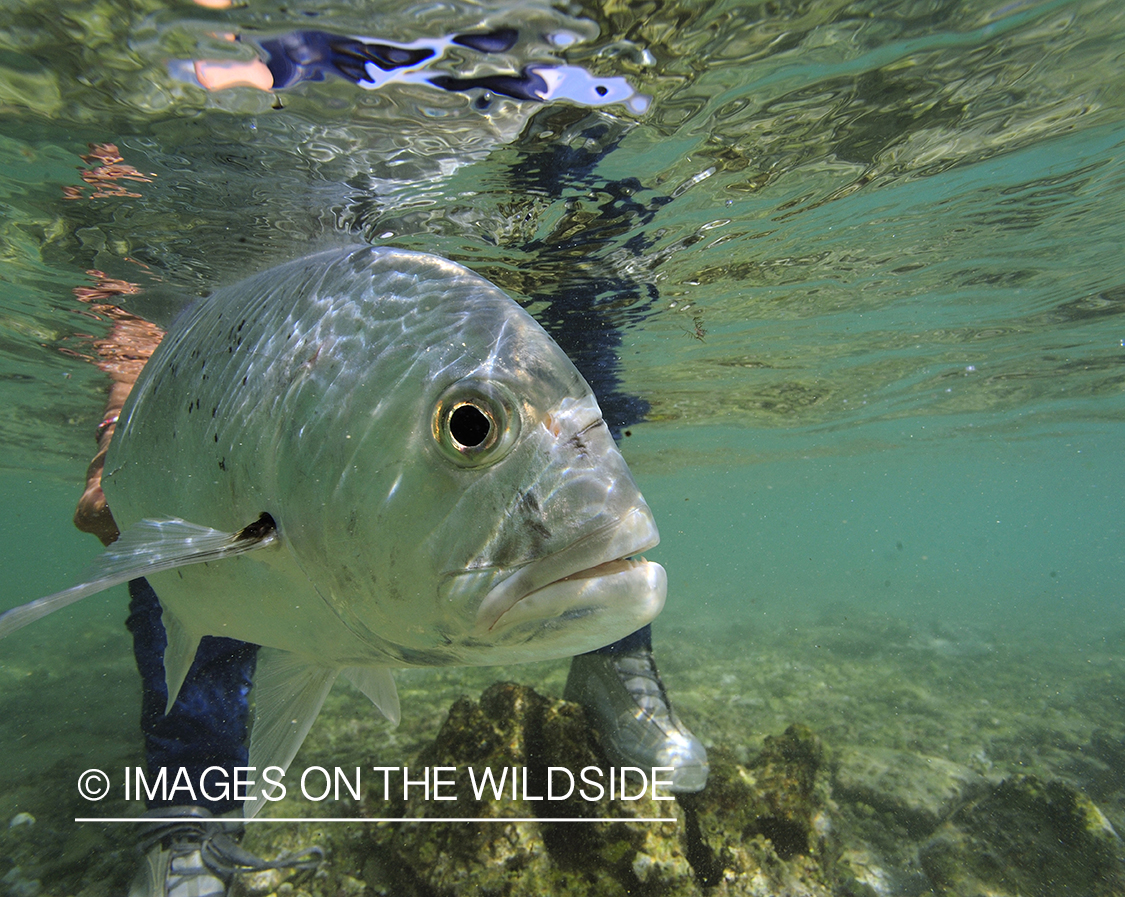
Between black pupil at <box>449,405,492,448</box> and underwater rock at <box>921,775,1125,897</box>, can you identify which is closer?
black pupil at <box>449,405,492,448</box>

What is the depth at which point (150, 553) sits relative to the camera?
176cm

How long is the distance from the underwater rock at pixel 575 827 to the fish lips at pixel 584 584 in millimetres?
4064

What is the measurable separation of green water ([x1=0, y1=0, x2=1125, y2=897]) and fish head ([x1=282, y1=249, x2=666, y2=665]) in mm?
4088

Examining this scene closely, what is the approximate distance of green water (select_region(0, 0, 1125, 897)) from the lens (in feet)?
16.4

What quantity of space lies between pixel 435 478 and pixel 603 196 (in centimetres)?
635

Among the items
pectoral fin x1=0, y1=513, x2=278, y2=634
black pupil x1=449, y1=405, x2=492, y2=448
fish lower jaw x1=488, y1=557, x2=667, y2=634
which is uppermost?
black pupil x1=449, y1=405, x2=492, y2=448

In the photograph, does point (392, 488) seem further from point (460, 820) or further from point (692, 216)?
Result: point (692, 216)

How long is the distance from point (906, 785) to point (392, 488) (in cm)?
867

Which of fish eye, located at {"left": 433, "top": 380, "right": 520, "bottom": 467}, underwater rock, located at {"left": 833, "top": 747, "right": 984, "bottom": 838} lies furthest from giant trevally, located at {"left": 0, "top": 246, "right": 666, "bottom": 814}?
underwater rock, located at {"left": 833, "top": 747, "right": 984, "bottom": 838}

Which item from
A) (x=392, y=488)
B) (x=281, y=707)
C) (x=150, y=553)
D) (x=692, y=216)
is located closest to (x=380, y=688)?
(x=281, y=707)

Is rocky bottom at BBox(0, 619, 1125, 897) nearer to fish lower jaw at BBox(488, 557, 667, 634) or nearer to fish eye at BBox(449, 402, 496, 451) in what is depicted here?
fish lower jaw at BBox(488, 557, 667, 634)

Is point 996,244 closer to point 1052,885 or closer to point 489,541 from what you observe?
point 1052,885

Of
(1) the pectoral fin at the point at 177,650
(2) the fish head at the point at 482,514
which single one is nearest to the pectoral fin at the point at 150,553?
(2) the fish head at the point at 482,514

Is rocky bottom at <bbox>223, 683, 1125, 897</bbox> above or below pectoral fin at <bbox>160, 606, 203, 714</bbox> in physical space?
below
